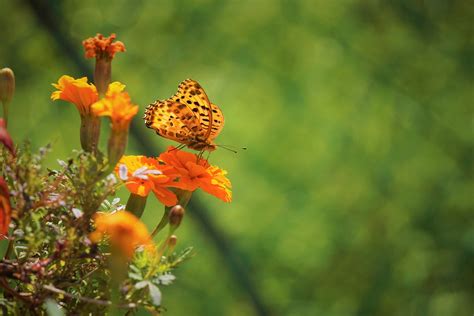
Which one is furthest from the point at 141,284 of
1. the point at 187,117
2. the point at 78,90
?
the point at 187,117

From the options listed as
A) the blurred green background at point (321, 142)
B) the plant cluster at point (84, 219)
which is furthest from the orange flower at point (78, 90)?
the blurred green background at point (321, 142)

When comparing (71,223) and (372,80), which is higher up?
(71,223)

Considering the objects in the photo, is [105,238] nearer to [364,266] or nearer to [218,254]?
[218,254]

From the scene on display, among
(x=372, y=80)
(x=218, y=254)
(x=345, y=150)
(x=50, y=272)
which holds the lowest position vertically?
(x=218, y=254)

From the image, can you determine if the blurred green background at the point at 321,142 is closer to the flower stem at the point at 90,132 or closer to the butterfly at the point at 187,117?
the butterfly at the point at 187,117

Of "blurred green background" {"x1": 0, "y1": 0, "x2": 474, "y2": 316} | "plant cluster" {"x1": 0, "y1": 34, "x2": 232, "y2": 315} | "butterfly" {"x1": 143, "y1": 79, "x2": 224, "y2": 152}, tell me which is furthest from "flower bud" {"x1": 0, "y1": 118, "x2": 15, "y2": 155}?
"blurred green background" {"x1": 0, "y1": 0, "x2": 474, "y2": 316}

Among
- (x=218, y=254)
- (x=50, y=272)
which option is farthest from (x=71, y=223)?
(x=218, y=254)
